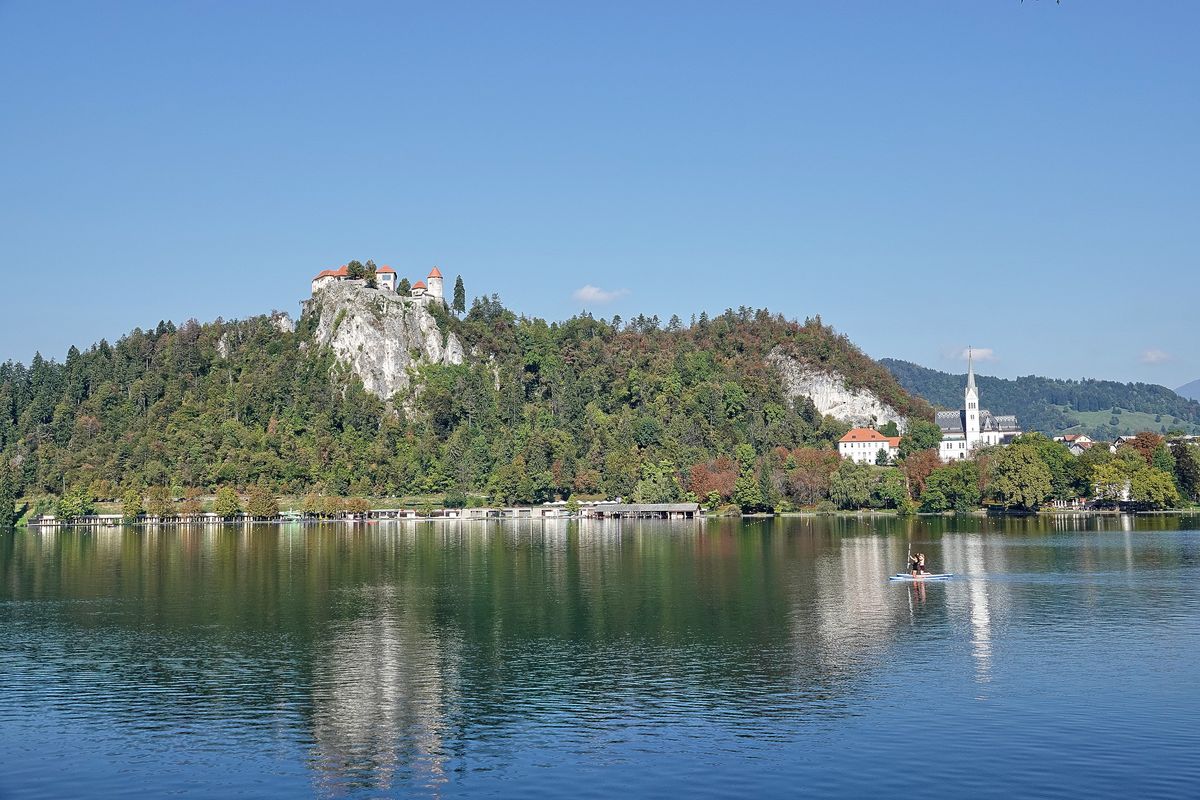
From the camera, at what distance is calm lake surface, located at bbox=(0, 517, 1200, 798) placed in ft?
122

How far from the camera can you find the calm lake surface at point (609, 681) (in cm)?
3728

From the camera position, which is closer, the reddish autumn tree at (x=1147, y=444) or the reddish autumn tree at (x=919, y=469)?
the reddish autumn tree at (x=919, y=469)

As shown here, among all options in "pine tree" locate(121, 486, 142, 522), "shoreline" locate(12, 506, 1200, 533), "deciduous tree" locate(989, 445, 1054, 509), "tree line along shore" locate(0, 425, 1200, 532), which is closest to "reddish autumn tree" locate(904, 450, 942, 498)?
"tree line along shore" locate(0, 425, 1200, 532)

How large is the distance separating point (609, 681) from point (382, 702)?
32.0 ft

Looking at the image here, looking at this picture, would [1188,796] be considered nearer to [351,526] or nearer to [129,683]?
[129,683]

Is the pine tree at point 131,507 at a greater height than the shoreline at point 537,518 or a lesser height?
greater

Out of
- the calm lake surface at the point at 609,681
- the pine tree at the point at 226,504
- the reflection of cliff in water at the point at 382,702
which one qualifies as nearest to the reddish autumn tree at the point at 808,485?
the calm lake surface at the point at 609,681

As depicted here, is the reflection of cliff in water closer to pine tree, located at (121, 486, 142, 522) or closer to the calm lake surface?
the calm lake surface

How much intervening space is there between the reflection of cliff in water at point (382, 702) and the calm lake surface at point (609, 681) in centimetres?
19

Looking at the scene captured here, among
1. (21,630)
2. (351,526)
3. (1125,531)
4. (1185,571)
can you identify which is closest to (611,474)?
(351,526)

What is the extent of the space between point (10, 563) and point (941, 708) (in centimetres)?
9787

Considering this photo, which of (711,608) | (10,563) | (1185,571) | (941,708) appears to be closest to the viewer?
(941,708)

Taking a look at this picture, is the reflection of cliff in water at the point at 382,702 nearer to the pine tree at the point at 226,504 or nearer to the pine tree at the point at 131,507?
the pine tree at the point at 226,504

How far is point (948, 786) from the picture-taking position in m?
35.3
